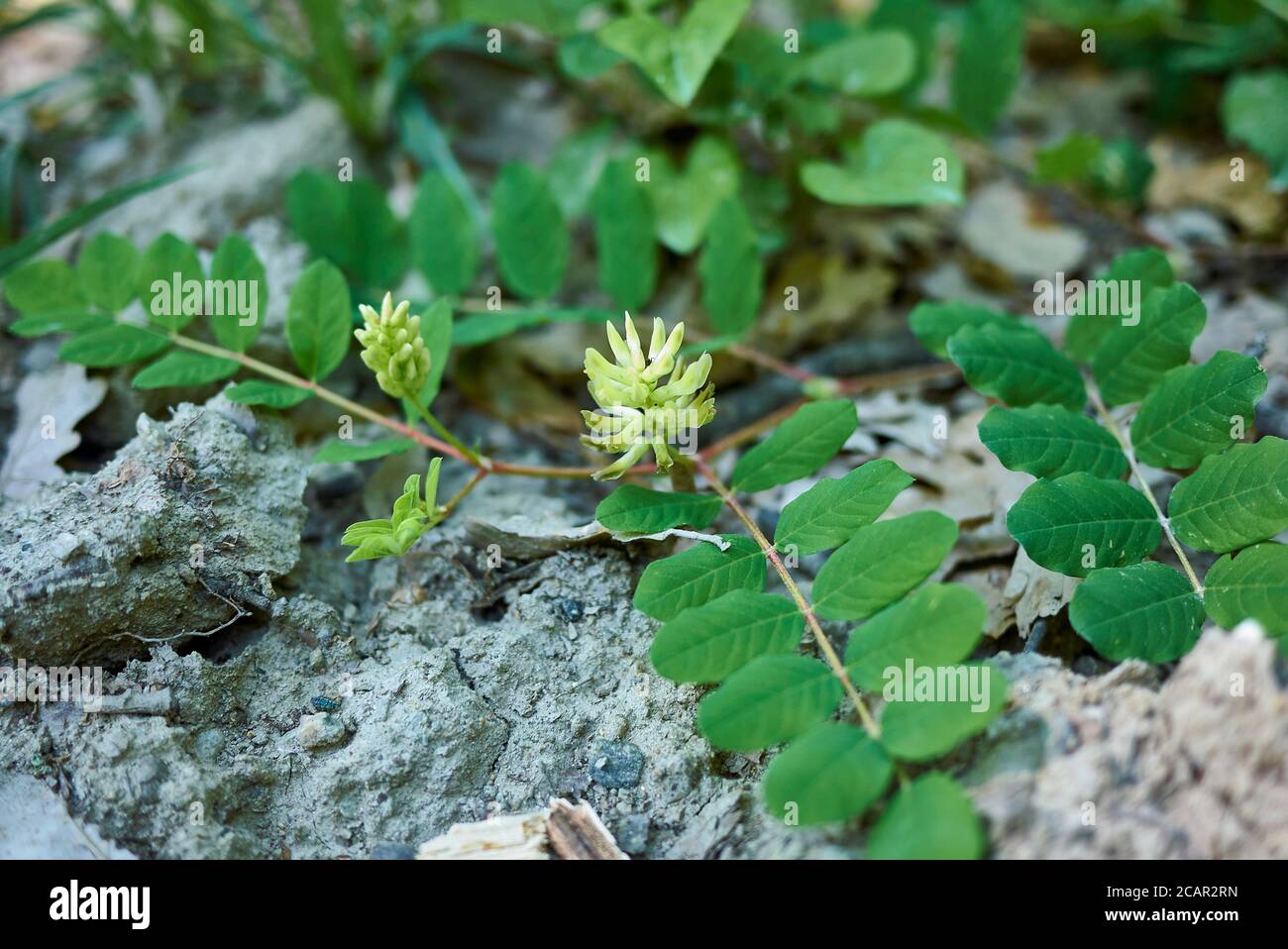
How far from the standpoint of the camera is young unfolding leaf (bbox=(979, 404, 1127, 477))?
1915mm

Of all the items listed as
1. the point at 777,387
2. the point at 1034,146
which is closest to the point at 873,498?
the point at 777,387

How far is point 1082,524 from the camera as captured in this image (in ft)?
6.04

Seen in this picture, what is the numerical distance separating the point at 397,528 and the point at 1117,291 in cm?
163

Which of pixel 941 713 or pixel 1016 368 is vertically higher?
pixel 1016 368

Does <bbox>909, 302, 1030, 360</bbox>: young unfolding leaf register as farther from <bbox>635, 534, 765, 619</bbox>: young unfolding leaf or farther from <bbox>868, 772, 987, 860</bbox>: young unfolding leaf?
<bbox>868, 772, 987, 860</bbox>: young unfolding leaf

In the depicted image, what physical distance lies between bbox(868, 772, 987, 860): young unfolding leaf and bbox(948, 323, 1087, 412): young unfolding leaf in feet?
2.97

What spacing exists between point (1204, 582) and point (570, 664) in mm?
1157

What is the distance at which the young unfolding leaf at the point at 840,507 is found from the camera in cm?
184

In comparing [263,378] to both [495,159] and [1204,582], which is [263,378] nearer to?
[495,159]

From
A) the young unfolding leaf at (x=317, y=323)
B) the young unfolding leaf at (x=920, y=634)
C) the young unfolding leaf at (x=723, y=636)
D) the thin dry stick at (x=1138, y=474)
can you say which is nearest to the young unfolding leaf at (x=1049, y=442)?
the thin dry stick at (x=1138, y=474)

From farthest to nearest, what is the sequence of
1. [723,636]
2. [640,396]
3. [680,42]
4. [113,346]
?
[680,42] → [113,346] → [640,396] → [723,636]

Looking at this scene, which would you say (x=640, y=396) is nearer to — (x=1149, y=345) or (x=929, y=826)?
(x=929, y=826)

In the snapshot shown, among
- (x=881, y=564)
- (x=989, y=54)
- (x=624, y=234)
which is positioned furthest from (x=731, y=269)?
(x=989, y=54)
